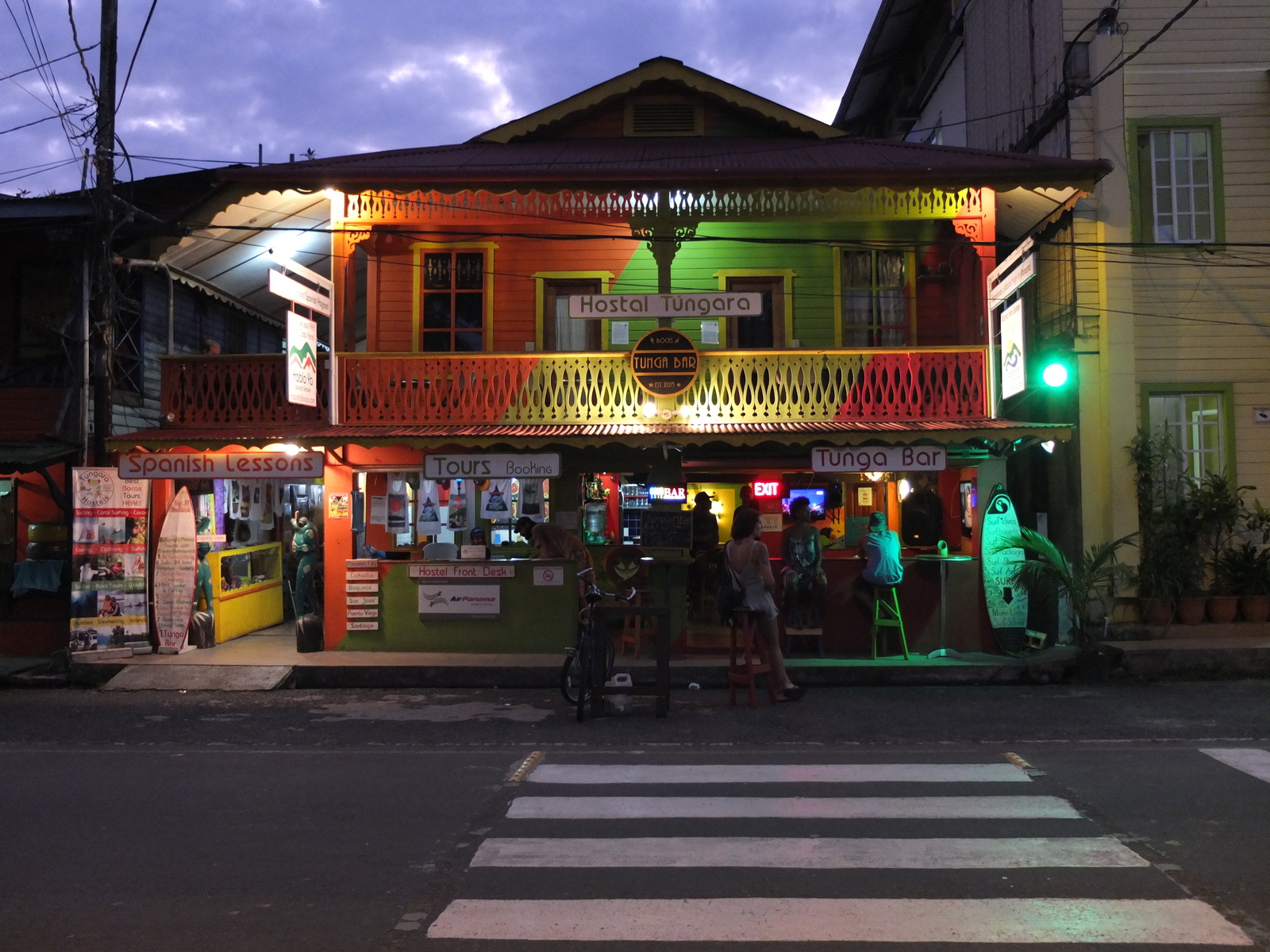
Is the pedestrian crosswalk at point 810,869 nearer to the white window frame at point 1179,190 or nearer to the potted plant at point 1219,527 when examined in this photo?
the potted plant at point 1219,527

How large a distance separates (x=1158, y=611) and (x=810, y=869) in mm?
9495

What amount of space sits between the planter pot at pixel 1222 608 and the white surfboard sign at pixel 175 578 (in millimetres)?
13140

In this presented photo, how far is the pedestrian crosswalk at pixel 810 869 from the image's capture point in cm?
465

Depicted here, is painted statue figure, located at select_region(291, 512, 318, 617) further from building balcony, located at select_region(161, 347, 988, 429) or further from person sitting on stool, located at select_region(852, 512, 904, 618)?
person sitting on stool, located at select_region(852, 512, 904, 618)

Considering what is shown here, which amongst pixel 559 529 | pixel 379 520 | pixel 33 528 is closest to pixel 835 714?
pixel 559 529

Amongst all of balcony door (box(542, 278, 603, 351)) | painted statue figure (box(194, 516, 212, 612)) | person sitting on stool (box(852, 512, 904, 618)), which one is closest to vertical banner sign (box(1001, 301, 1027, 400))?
person sitting on stool (box(852, 512, 904, 618))

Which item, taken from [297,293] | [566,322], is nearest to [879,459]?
[566,322]

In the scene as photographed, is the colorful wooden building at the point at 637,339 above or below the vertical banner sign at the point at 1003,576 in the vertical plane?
above

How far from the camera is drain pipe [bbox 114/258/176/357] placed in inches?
554

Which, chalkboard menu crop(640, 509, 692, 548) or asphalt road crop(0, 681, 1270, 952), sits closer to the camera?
asphalt road crop(0, 681, 1270, 952)

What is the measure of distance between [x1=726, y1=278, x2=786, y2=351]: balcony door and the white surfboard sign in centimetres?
813

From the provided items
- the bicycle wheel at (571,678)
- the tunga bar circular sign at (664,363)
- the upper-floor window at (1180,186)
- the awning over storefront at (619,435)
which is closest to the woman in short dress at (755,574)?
the bicycle wheel at (571,678)

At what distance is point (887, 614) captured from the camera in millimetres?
13023

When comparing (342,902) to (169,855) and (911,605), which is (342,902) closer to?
Result: (169,855)
